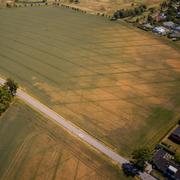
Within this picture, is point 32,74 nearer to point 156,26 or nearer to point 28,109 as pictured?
point 28,109

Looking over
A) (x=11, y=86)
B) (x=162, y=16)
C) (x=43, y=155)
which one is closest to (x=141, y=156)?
(x=43, y=155)

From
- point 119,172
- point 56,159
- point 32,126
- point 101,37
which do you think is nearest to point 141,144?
point 119,172

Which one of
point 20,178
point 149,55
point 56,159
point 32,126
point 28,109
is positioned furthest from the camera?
point 149,55

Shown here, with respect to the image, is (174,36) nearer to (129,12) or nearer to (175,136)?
(129,12)

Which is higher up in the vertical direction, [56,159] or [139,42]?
[139,42]

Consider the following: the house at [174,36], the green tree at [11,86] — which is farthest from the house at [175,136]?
the house at [174,36]

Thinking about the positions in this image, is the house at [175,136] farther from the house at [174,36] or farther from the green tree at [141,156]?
the house at [174,36]
